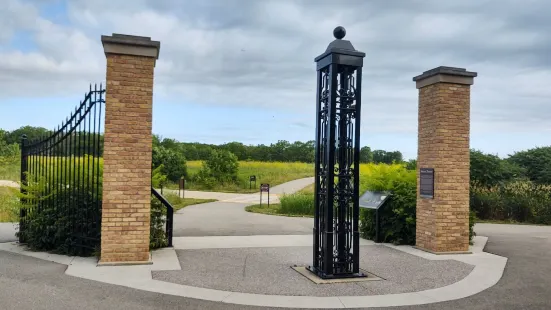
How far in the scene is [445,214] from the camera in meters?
9.44

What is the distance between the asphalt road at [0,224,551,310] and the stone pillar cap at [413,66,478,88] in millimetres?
3554

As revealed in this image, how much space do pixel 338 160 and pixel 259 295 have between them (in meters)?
2.50

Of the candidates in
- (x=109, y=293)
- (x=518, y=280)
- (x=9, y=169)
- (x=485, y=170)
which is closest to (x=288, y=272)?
(x=109, y=293)

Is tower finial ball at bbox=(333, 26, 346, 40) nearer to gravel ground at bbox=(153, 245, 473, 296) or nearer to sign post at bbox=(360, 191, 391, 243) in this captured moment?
gravel ground at bbox=(153, 245, 473, 296)

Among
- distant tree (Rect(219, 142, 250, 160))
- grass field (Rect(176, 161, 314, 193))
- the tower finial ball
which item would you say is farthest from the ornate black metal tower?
distant tree (Rect(219, 142, 250, 160))

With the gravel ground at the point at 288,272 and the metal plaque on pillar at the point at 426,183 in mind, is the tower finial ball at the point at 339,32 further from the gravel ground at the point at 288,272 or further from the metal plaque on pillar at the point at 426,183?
the gravel ground at the point at 288,272

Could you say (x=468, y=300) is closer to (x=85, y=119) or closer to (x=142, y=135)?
(x=142, y=135)

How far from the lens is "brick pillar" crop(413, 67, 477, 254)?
9406 millimetres

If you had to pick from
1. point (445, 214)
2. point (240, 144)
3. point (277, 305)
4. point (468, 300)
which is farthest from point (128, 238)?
point (240, 144)

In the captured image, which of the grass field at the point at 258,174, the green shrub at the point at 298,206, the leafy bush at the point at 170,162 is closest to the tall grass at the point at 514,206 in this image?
the green shrub at the point at 298,206

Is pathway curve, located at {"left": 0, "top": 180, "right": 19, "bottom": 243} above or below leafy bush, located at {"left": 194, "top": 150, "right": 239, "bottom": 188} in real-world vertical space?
below

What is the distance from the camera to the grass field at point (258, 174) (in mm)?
31761

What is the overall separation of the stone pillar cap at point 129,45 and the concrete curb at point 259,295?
3408 mm

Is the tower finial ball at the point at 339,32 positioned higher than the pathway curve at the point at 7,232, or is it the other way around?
the tower finial ball at the point at 339,32
